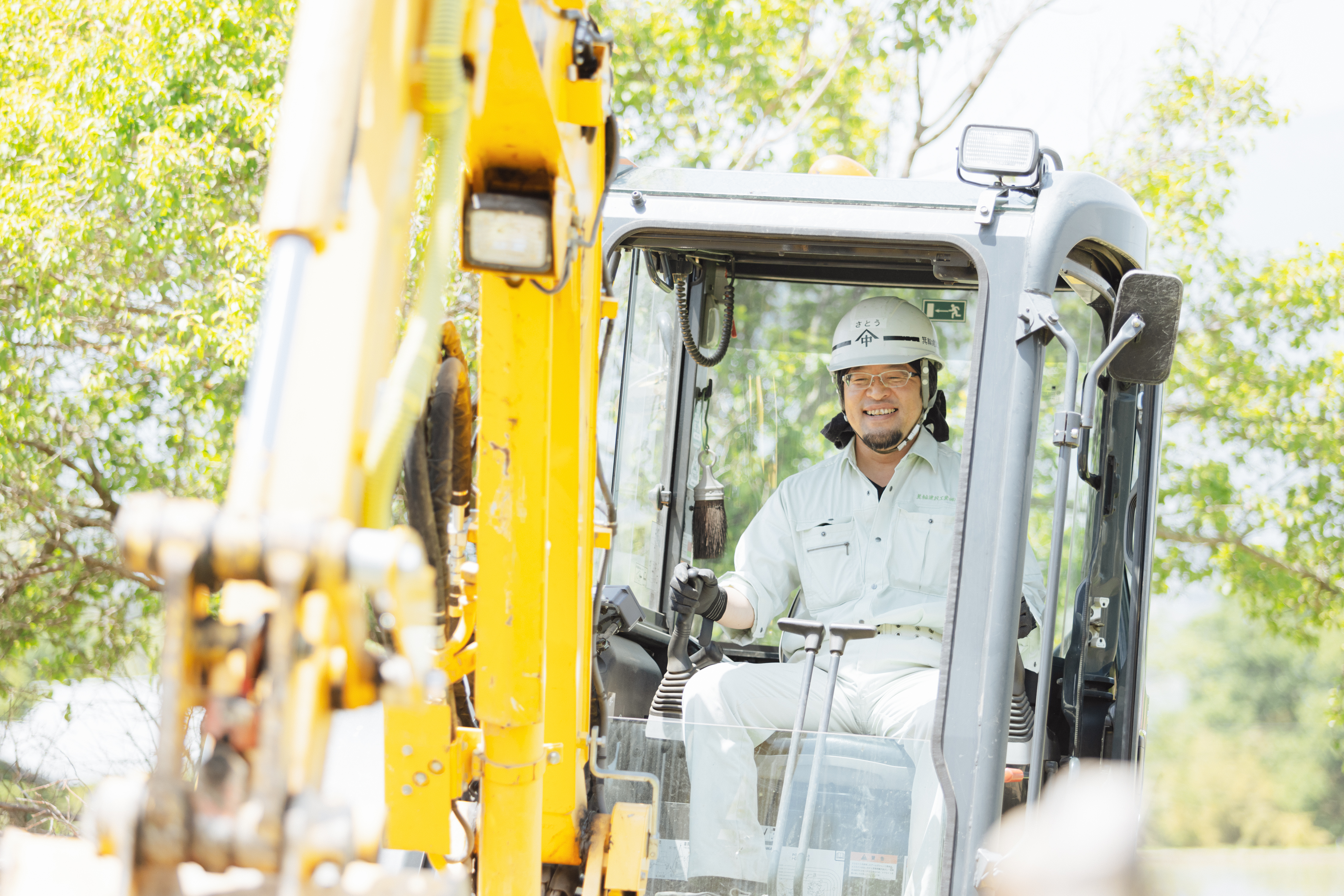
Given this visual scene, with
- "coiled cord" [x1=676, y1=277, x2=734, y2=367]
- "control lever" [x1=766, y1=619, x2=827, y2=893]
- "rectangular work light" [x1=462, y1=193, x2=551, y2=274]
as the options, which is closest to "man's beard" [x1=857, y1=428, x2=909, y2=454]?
"coiled cord" [x1=676, y1=277, x2=734, y2=367]

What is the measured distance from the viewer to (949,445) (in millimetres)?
3826

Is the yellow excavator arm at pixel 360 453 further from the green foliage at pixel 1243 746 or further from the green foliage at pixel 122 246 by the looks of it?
the green foliage at pixel 1243 746

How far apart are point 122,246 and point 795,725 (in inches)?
209

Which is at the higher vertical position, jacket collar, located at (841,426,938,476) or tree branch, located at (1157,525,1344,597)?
tree branch, located at (1157,525,1344,597)

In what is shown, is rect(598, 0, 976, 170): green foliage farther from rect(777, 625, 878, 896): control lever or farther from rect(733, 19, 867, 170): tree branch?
rect(777, 625, 878, 896): control lever

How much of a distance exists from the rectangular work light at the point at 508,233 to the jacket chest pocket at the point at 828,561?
1.89 meters

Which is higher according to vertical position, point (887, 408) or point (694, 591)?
point (887, 408)

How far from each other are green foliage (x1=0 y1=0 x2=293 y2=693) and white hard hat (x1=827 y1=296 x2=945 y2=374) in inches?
143

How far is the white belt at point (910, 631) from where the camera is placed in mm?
3305

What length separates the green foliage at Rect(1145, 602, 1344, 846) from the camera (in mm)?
29281

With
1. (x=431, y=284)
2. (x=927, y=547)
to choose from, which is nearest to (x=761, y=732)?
(x=927, y=547)

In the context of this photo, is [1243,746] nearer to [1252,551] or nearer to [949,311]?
[1252,551]

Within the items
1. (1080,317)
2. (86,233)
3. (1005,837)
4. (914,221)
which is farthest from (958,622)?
(86,233)

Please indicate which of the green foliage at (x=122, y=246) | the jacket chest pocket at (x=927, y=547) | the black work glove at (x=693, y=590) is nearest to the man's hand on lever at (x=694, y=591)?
the black work glove at (x=693, y=590)
